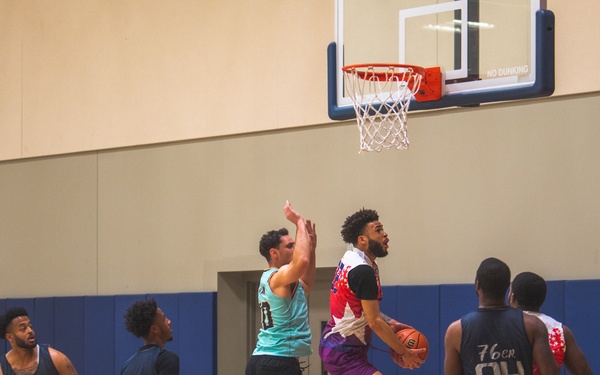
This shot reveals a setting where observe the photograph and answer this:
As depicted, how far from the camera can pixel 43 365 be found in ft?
23.9

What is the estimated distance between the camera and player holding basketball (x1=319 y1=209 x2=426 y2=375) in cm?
616

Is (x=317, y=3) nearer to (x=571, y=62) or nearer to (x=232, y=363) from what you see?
(x=571, y=62)

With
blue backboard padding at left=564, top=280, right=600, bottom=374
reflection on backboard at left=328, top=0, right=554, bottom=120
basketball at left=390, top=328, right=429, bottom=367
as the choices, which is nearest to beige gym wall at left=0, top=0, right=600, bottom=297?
blue backboard padding at left=564, top=280, right=600, bottom=374

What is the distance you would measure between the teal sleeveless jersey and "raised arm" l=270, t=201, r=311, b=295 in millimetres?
84

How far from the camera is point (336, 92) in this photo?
759 cm

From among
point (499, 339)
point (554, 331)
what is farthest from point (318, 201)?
point (499, 339)

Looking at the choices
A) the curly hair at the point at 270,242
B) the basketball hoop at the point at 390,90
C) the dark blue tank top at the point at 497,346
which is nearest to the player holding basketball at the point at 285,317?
the curly hair at the point at 270,242

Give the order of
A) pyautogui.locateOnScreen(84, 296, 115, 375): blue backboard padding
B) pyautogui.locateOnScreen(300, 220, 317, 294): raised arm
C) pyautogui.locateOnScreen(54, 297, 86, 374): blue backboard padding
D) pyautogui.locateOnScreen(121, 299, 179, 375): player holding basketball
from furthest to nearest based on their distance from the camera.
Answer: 1. pyautogui.locateOnScreen(54, 297, 86, 374): blue backboard padding
2. pyautogui.locateOnScreen(84, 296, 115, 375): blue backboard padding
3. pyautogui.locateOnScreen(300, 220, 317, 294): raised arm
4. pyautogui.locateOnScreen(121, 299, 179, 375): player holding basketball

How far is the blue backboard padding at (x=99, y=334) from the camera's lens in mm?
10328

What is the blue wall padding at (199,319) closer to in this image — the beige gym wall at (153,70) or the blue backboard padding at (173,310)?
the blue backboard padding at (173,310)

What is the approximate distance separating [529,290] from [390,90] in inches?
84.3

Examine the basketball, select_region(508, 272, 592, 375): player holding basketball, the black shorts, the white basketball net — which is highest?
the white basketball net

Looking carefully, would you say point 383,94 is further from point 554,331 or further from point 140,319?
point 140,319

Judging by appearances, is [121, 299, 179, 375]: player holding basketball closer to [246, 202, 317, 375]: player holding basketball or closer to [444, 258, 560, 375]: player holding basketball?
[246, 202, 317, 375]: player holding basketball
